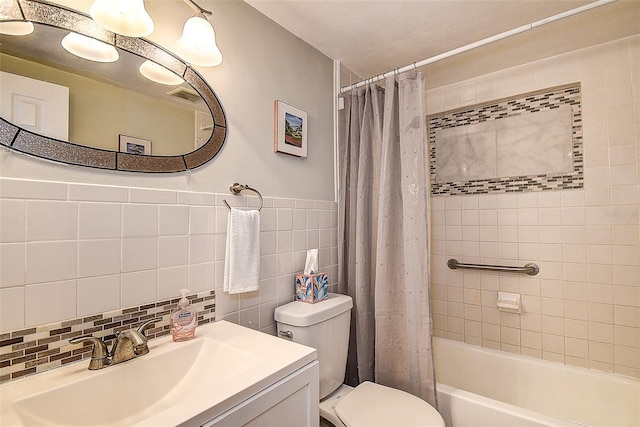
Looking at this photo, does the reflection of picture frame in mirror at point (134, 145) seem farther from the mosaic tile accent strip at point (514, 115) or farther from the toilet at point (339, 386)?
the mosaic tile accent strip at point (514, 115)

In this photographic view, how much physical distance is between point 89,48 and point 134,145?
309mm

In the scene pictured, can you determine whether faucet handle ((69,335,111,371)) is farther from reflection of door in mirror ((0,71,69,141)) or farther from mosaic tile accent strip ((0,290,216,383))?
reflection of door in mirror ((0,71,69,141))

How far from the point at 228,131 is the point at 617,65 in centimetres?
215

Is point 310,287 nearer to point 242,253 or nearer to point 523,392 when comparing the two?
point 242,253

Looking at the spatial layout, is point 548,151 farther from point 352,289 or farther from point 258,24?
point 258,24

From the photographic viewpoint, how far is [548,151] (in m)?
1.89

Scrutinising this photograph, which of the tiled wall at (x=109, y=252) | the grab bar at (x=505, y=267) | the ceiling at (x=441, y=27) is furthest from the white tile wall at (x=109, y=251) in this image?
the grab bar at (x=505, y=267)

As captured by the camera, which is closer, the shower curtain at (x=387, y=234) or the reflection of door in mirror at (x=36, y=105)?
the reflection of door in mirror at (x=36, y=105)

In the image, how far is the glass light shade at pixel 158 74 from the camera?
1.07 meters

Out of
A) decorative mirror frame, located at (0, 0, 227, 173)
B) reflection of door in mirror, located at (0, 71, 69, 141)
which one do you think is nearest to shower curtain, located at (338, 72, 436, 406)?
decorative mirror frame, located at (0, 0, 227, 173)

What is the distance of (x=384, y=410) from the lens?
4.25ft

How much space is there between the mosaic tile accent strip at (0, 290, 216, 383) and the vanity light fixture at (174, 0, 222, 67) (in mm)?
912

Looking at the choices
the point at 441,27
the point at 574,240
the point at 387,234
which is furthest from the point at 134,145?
the point at 574,240

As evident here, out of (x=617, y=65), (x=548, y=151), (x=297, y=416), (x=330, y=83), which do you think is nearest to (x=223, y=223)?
(x=297, y=416)
